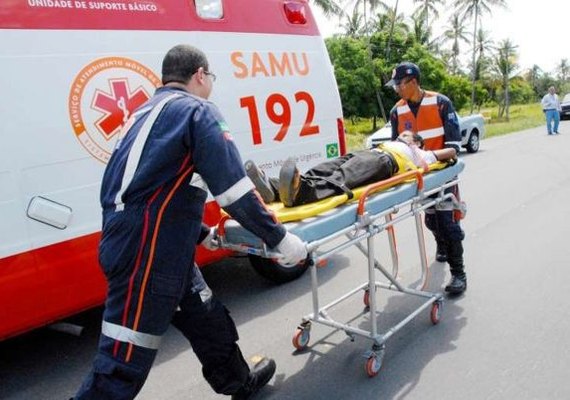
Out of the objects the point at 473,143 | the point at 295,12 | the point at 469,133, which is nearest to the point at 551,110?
the point at 473,143

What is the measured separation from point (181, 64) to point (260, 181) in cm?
82

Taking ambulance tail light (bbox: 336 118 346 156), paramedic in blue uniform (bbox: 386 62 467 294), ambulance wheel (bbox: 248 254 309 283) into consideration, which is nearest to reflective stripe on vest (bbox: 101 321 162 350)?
ambulance wheel (bbox: 248 254 309 283)

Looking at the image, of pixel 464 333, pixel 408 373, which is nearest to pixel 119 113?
pixel 408 373

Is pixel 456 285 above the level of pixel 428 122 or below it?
below

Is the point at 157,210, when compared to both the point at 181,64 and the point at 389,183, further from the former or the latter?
the point at 389,183

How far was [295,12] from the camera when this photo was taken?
4.67m

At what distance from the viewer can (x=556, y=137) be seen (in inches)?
666

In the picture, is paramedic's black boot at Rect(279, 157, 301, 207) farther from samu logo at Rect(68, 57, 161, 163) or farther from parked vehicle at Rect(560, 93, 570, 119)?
parked vehicle at Rect(560, 93, 570, 119)

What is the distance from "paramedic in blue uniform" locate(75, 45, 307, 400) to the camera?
2.17m

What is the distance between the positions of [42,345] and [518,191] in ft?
22.3

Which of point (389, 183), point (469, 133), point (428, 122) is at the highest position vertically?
point (428, 122)

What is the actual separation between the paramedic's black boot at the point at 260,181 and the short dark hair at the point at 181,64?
63cm

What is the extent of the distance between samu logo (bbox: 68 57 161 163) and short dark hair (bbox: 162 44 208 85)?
1.09m

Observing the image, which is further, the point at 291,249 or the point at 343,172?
the point at 343,172
